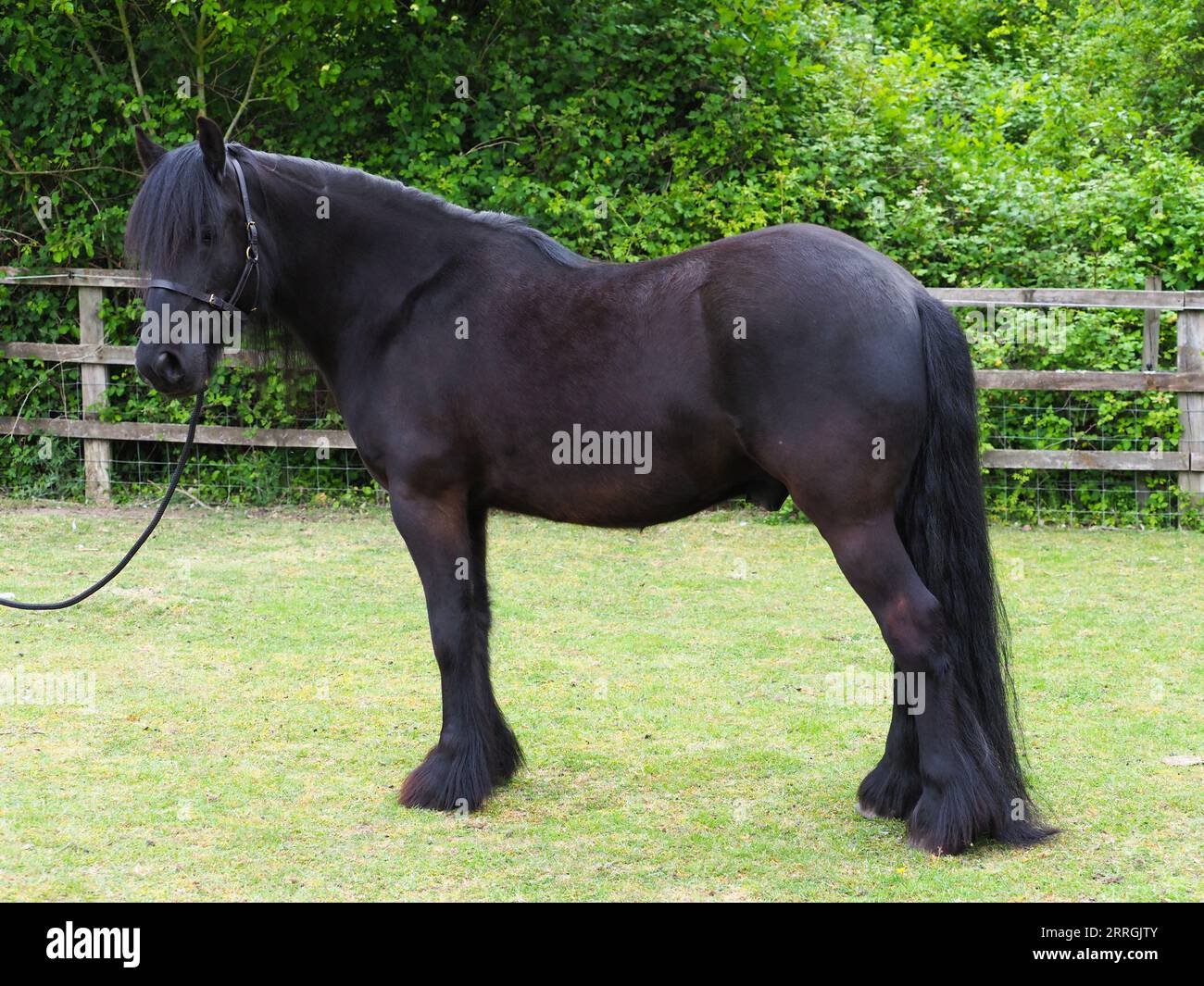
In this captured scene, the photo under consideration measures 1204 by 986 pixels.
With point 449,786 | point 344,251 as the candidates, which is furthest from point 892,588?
point 344,251

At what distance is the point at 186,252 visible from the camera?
13.4 feet

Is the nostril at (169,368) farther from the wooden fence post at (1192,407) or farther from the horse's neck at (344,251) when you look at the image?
the wooden fence post at (1192,407)

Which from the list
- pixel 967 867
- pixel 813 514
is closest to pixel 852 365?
pixel 813 514

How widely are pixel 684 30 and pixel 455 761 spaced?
7.96 m

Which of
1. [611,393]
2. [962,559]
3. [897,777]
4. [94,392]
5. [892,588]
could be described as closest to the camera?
[892,588]

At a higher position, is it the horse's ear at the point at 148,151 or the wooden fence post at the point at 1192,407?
the horse's ear at the point at 148,151

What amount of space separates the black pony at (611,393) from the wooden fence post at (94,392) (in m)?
6.37

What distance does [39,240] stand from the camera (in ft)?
35.3

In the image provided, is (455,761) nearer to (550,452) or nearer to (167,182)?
(550,452)

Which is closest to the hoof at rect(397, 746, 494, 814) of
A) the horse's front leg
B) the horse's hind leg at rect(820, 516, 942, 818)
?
the horse's front leg

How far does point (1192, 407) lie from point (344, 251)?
721cm

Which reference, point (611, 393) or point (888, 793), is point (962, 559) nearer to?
point (888, 793)

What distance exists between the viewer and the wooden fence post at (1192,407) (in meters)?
9.12

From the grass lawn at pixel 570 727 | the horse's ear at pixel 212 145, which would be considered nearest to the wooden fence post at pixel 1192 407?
the grass lawn at pixel 570 727
